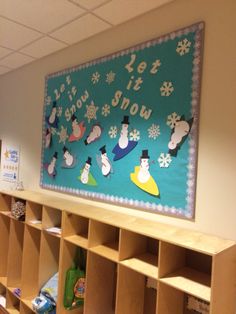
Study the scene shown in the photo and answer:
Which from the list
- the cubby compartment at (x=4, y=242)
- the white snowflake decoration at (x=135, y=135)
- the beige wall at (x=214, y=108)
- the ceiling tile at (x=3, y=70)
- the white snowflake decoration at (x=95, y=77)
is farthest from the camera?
the ceiling tile at (x=3, y=70)

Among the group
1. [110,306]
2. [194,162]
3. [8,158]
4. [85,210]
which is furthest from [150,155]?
[8,158]

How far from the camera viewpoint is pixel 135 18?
6.43 feet

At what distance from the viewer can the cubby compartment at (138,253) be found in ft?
5.13

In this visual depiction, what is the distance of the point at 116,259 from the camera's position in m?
1.66

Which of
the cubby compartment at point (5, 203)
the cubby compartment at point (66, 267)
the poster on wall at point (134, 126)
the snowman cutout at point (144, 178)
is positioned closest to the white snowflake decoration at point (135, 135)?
the poster on wall at point (134, 126)

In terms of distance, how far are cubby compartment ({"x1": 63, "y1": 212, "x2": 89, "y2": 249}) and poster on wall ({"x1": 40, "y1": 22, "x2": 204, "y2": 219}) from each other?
229 millimetres

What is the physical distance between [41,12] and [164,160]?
4.45 ft

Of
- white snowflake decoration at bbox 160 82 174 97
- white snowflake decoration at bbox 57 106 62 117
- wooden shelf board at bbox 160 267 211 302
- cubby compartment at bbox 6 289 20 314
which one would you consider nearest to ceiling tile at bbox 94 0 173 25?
white snowflake decoration at bbox 160 82 174 97

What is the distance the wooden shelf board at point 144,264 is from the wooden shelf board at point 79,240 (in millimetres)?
364

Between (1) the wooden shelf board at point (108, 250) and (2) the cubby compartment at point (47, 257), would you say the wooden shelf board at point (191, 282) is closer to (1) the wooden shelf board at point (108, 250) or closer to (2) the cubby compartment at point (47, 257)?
(1) the wooden shelf board at point (108, 250)

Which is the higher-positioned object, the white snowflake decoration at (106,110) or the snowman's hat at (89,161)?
the white snowflake decoration at (106,110)

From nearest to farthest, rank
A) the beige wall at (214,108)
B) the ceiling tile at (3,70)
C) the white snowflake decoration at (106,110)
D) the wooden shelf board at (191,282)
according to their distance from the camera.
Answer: the wooden shelf board at (191,282) < the beige wall at (214,108) < the white snowflake decoration at (106,110) < the ceiling tile at (3,70)

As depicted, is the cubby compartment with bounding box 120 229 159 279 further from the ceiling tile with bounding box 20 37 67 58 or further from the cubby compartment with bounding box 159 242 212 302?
the ceiling tile with bounding box 20 37 67 58

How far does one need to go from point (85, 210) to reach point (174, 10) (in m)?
1.46
